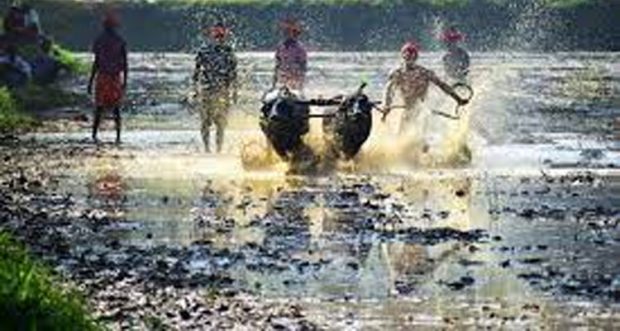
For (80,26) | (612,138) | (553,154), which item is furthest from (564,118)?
(80,26)

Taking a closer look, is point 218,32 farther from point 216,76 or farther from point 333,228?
point 333,228

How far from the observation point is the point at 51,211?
18688 millimetres

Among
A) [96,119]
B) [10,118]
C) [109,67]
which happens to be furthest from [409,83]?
[10,118]

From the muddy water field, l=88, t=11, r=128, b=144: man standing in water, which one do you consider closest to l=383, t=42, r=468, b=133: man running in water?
the muddy water field

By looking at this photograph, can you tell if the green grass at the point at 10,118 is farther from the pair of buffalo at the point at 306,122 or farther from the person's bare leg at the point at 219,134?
the pair of buffalo at the point at 306,122

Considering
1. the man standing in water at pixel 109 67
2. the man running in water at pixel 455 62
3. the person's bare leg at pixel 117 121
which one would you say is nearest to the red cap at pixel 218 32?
the man standing in water at pixel 109 67

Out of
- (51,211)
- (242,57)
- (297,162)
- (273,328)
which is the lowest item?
(273,328)

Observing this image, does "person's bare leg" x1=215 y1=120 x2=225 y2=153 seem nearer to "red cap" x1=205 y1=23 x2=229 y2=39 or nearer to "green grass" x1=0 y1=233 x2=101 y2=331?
"red cap" x1=205 y1=23 x2=229 y2=39

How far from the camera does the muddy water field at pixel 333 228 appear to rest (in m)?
12.6

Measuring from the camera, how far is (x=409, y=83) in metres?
26.0

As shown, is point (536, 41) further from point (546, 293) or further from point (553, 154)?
point (546, 293)

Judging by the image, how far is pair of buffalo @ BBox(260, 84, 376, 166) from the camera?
23.5 meters

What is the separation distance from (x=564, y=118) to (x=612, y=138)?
6953 mm

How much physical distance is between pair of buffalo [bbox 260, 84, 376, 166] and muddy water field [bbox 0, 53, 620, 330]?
47cm
